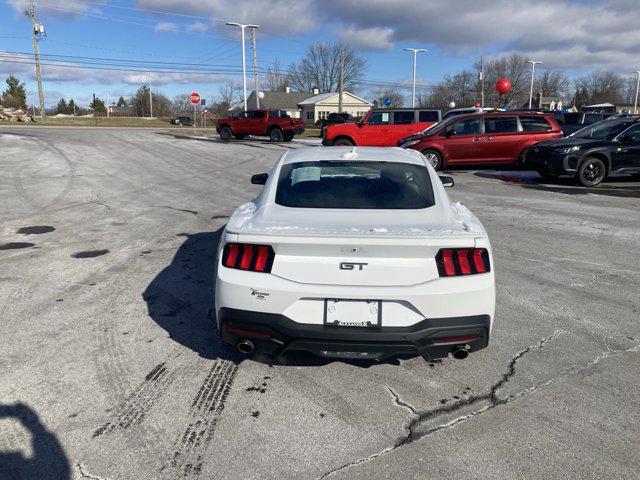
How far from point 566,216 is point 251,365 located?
24.4 feet

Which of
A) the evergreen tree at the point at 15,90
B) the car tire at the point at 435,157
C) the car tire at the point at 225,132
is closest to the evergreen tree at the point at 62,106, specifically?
the evergreen tree at the point at 15,90

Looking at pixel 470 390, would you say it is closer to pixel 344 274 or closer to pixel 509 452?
pixel 509 452

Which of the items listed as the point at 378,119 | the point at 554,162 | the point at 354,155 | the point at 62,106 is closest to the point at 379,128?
the point at 378,119

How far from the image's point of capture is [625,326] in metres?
4.24

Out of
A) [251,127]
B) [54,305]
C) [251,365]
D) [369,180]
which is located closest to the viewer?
[251,365]

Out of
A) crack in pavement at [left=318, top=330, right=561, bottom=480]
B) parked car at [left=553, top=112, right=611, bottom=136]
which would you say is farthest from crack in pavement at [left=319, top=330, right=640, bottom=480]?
parked car at [left=553, top=112, right=611, bottom=136]

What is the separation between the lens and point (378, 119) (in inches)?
757

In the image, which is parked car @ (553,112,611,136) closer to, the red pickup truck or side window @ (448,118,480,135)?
side window @ (448,118,480,135)

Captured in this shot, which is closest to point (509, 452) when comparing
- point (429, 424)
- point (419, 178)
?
point (429, 424)

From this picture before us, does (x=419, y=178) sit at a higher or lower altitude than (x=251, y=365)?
higher

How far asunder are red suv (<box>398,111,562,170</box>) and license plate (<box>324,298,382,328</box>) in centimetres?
1308

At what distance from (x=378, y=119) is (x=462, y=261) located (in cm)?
1690

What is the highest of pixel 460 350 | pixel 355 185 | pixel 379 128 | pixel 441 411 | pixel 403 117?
pixel 403 117

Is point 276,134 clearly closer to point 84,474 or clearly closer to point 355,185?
point 355,185
